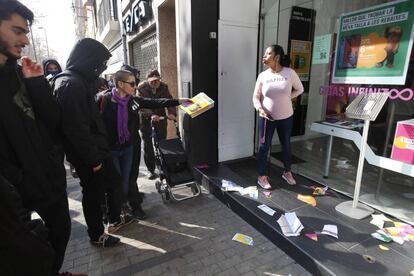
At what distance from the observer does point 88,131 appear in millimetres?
2221

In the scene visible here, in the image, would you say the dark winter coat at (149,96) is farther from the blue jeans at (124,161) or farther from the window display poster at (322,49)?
the window display poster at (322,49)

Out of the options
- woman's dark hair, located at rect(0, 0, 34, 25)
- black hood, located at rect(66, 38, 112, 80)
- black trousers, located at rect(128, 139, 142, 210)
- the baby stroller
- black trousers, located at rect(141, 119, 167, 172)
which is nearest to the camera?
woman's dark hair, located at rect(0, 0, 34, 25)

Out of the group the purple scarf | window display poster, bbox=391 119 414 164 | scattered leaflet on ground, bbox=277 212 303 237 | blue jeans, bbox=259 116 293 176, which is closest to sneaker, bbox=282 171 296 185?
blue jeans, bbox=259 116 293 176

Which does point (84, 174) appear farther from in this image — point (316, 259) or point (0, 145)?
point (316, 259)

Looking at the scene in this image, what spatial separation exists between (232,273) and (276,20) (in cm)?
409

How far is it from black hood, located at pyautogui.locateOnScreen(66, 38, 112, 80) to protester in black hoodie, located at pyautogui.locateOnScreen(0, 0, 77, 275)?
47 centimetres

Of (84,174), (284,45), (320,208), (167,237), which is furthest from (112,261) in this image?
(284,45)

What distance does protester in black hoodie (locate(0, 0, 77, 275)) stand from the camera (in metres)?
1.62

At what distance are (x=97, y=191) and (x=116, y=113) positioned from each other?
Answer: 85 centimetres

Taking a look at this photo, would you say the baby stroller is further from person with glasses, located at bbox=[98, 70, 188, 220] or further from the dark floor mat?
the dark floor mat

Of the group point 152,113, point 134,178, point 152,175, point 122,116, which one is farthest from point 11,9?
point 152,175

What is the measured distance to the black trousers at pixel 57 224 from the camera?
1.99m

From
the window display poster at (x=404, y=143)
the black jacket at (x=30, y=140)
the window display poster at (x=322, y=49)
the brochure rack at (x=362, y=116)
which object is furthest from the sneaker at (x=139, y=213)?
the window display poster at (x=322, y=49)

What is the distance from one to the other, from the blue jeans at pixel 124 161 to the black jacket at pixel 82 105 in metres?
0.45
